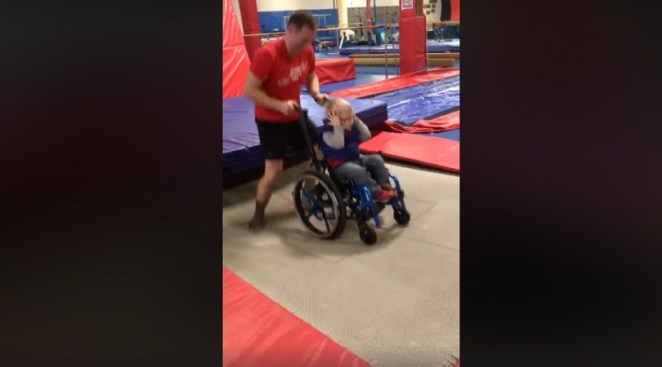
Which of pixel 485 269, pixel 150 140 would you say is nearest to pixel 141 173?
pixel 150 140

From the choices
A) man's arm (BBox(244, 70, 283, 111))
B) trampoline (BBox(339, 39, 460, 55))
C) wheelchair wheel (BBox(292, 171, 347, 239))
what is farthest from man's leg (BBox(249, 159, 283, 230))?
trampoline (BBox(339, 39, 460, 55))

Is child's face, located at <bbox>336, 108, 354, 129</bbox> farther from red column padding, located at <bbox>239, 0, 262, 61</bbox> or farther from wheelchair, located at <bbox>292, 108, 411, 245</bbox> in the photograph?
red column padding, located at <bbox>239, 0, 262, 61</bbox>

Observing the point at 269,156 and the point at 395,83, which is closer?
the point at 269,156

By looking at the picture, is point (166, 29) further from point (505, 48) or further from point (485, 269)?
point (485, 269)

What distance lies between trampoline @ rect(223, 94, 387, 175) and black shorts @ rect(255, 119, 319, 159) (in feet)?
1.44

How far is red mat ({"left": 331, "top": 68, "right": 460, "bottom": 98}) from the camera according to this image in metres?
6.38

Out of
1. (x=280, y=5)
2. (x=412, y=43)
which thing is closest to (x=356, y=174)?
(x=412, y=43)

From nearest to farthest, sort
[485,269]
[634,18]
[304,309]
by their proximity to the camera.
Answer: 1. [634,18]
2. [485,269]
3. [304,309]

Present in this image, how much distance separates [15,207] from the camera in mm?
860

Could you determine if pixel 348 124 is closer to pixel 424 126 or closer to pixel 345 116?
pixel 345 116

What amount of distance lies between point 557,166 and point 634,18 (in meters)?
0.24

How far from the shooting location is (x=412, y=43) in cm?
A: 777

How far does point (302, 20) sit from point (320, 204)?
3.00 feet

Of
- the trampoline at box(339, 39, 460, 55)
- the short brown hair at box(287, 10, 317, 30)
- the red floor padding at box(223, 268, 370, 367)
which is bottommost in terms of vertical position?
the red floor padding at box(223, 268, 370, 367)
